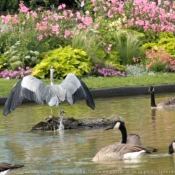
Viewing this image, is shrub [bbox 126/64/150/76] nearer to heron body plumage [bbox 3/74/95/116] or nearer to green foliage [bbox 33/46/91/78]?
green foliage [bbox 33/46/91/78]

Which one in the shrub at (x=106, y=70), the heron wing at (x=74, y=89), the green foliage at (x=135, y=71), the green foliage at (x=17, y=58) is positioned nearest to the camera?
the heron wing at (x=74, y=89)

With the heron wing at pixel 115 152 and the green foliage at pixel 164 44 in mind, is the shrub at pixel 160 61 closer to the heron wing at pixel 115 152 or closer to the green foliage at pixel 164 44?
the green foliage at pixel 164 44

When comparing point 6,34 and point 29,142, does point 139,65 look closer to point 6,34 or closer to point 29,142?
point 6,34

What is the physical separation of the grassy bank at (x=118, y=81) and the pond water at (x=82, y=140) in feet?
5.27

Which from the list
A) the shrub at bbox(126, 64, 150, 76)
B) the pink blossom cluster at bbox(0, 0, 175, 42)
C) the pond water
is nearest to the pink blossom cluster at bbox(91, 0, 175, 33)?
the pink blossom cluster at bbox(0, 0, 175, 42)

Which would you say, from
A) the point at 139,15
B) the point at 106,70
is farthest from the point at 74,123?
the point at 139,15

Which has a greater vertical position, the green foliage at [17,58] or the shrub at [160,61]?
the green foliage at [17,58]

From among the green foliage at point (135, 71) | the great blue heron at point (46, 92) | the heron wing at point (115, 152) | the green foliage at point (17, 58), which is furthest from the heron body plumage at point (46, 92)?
the green foliage at point (135, 71)

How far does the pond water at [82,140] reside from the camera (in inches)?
424

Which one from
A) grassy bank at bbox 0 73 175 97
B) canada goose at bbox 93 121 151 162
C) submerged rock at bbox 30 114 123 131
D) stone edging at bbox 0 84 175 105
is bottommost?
stone edging at bbox 0 84 175 105

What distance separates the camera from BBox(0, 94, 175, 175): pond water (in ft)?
A: 35.3

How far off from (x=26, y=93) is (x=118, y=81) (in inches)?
297

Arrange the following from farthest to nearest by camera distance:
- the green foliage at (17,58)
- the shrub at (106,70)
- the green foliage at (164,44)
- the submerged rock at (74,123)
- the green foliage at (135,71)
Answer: the green foliage at (164,44) < the green foliage at (135,71) < the shrub at (106,70) < the green foliage at (17,58) < the submerged rock at (74,123)

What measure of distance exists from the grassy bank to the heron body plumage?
5.33 meters
